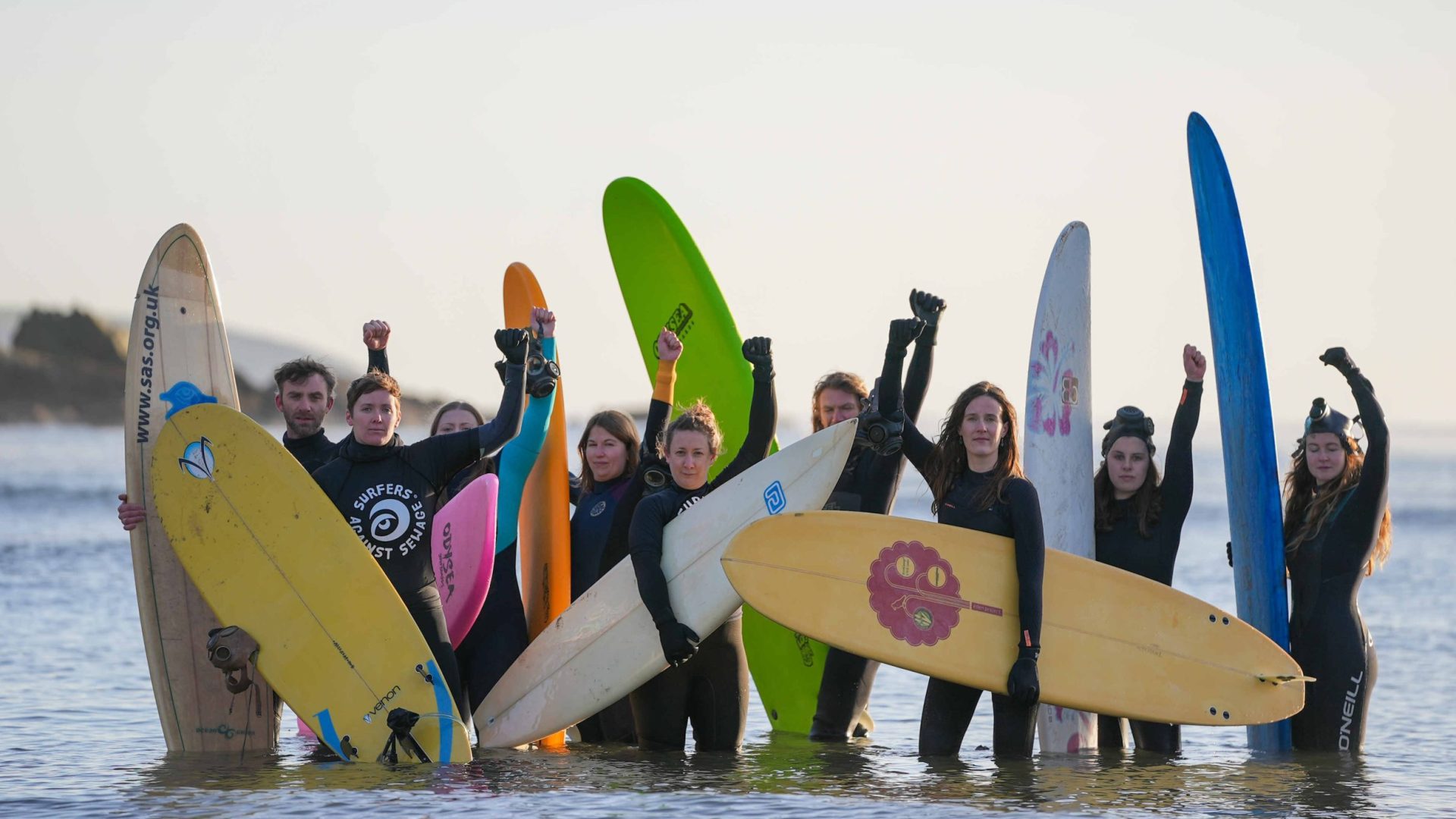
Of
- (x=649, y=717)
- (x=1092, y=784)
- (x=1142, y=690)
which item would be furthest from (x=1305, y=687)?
(x=649, y=717)

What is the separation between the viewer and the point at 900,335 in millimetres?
4934

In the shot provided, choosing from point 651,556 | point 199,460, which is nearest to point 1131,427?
point 651,556

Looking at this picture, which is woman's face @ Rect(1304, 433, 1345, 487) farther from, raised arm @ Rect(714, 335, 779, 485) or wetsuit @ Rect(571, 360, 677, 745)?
wetsuit @ Rect(571, 360, 677, 745)

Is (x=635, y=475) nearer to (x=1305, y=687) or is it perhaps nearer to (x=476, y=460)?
(x=476, y=460)

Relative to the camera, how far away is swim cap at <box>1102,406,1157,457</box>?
5230 mm

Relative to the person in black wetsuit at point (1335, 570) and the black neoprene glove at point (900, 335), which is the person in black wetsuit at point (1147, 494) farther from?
the black neoprene glove at point (900, 335)

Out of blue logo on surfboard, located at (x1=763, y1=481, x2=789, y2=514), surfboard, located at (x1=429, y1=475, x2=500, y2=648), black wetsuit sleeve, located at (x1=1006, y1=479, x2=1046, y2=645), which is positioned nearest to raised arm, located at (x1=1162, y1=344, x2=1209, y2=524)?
black wetsuit sleeve, located at (x1=1006, y1=479, x2=1046, y2=645)

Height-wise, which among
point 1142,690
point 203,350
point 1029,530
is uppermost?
point 203,350

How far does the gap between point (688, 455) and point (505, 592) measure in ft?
3.38

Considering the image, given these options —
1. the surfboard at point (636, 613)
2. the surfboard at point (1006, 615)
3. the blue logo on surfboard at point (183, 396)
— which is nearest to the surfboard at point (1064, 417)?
the surfboard at point (1006, 615)

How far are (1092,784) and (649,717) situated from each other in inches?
60.6

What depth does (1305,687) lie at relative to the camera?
5.17 m

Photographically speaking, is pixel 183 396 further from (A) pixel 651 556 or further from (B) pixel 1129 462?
(B) pixel 1129 462

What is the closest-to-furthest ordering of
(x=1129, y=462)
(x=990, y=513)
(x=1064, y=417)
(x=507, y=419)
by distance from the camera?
(x=990, y=513), (x=507, y=419), (x=1129, y=462), (x=1064, y=417)
